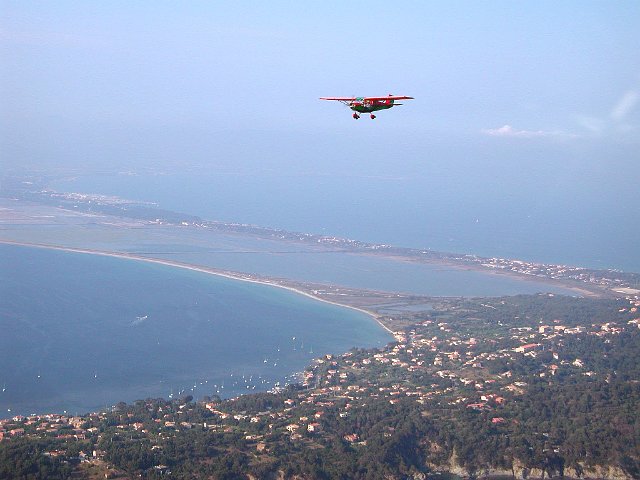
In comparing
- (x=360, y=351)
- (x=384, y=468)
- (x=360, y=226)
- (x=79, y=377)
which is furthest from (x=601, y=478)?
(x=360, y=226)

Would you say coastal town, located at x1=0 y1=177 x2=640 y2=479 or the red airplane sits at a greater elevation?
the red airplane

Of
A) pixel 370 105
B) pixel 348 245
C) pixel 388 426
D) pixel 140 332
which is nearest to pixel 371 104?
pixel 370 105

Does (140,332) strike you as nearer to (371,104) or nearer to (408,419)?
(408,419)

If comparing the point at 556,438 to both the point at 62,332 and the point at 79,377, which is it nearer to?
the point at 79,377

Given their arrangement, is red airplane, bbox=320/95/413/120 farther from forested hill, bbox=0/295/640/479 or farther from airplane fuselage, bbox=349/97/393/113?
forested hill, bbox=0/295/640/479

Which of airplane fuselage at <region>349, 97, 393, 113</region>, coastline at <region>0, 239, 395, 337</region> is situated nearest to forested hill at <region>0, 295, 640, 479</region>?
coastline at <region>0, 239, 395, 337</region>

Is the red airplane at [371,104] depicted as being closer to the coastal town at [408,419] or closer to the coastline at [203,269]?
the coastal town at [408,419]
